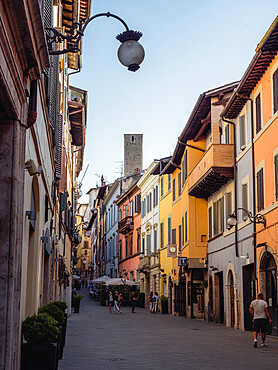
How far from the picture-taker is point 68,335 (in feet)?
66.6

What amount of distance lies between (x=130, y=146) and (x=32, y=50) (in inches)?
2292

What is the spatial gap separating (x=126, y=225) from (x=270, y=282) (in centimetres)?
3643

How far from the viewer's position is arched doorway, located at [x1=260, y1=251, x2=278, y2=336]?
2061 centimetres

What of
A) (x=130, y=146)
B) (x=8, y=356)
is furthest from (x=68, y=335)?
(x=130, y=146)

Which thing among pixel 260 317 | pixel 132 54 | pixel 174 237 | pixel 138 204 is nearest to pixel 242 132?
pixel 260 317

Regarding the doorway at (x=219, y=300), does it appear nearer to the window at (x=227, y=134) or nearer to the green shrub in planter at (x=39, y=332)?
the window at (x=227, y=134)

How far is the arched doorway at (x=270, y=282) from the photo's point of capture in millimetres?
20609

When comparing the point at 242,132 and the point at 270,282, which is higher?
the point at 242,132

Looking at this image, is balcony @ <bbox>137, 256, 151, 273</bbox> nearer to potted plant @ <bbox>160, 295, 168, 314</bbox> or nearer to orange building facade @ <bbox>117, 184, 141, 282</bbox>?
orange building facade @ <bbox>117, 184, 141, 282</bbox>

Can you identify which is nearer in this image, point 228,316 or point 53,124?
point 53,124

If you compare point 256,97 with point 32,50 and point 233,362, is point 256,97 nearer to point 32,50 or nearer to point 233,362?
point 233,362

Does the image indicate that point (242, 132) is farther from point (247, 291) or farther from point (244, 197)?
point (247, 291)

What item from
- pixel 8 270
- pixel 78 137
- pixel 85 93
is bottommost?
pixel 8 270

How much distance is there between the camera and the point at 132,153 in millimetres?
66188
